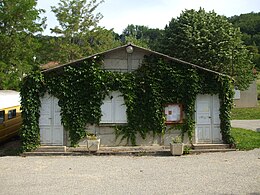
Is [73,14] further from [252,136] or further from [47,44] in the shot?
[252,136]

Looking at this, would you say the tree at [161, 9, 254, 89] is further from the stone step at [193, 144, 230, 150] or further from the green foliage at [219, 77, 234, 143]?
the stone step at [193, 144, 230, 150]

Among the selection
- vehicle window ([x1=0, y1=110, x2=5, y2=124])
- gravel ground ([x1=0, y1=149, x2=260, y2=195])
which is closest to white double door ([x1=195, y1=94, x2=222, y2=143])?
gravel ground ([x1=0, y1=149, x2=260, y2=195])

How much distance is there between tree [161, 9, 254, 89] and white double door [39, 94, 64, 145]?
48.2ft

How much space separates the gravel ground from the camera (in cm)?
802

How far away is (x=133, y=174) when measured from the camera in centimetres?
964

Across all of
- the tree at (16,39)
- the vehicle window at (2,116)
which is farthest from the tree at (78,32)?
the vehicle window at (2,116)

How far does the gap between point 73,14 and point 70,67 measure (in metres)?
18.1

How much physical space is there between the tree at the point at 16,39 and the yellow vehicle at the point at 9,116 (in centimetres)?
577

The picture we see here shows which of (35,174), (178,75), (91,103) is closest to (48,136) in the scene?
(91,103)

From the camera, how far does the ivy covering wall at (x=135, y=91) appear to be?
13531mm

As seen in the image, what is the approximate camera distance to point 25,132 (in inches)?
518

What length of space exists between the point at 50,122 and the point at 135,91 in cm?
385

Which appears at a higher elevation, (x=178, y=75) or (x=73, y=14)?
(x=73, y=14)

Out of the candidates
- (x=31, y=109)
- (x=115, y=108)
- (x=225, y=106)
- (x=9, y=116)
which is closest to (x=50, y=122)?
(x=31, y=109)
